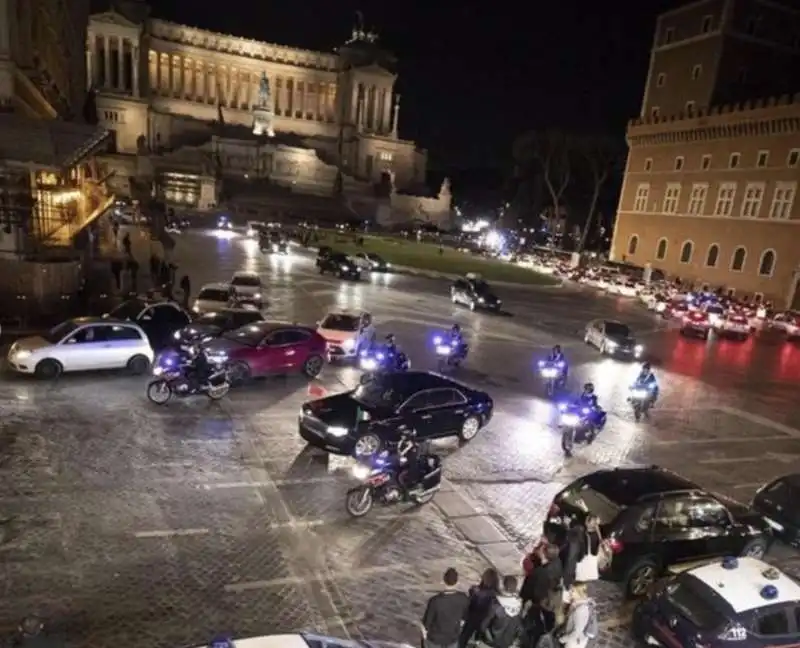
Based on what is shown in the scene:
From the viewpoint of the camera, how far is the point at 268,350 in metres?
17.6

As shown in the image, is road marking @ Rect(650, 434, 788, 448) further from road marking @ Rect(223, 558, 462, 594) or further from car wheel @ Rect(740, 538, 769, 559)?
road marking @ Rect(223, 558, 462, 594)

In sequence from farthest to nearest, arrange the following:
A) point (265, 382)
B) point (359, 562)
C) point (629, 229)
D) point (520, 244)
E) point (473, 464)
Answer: point (520, 244)
point (629, 229)
point (265, 382)
point (473, 464)
point (359, 562)

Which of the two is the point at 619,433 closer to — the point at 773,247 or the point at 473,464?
the point at 473,464

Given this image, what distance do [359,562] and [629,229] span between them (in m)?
65.0

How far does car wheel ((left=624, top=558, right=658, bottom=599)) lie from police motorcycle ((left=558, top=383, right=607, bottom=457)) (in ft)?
17.2

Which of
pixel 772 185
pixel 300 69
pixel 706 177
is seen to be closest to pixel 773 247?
pixel 772 185

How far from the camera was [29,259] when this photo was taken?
2317cm

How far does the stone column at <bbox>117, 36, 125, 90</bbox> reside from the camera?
92.5 m

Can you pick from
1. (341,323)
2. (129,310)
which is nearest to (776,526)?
(341,323)

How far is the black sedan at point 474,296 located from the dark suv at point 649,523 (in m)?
24.9

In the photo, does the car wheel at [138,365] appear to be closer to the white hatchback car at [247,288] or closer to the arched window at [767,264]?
the white hatchback car at [247,288]

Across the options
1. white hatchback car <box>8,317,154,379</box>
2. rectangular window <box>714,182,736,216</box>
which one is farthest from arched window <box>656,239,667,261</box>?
white hatchback car <box>8,317,154,379</box>

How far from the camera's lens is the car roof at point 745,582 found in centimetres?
761

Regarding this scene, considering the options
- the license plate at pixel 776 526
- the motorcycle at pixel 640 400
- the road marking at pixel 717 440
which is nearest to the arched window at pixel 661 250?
the road marking at pixel 717 440
